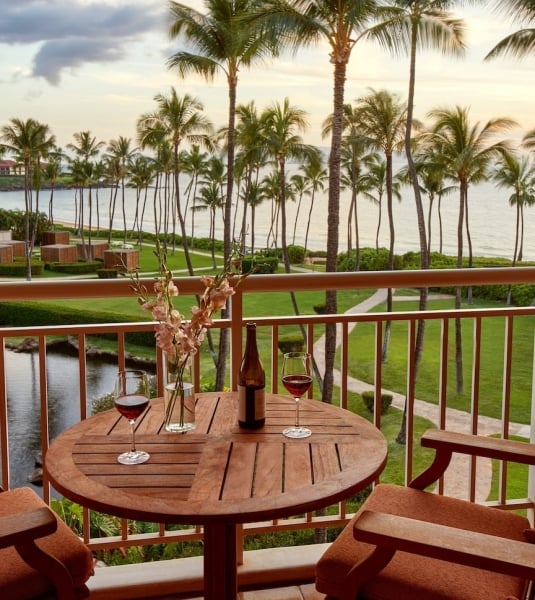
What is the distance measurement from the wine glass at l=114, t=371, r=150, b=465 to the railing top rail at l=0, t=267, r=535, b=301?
1.76ft

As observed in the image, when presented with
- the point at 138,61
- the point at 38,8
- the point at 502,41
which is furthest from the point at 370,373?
the point at 38,8

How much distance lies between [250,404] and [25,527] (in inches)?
24.5

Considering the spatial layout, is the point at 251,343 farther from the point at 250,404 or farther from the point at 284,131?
the point at 284,131

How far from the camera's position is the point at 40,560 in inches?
57.6

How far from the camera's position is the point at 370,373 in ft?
92.9

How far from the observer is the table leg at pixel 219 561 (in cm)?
159

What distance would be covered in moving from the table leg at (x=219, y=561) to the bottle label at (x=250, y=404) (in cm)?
28

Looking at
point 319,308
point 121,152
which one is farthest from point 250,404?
point 121,152

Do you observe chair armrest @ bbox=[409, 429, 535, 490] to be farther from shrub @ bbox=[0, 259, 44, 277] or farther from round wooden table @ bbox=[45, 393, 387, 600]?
shrub @ bbox=[0, 259, 44, 277]

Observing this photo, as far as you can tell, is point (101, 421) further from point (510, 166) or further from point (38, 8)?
point (38, 8)

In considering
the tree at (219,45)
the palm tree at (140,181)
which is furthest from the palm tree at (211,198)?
the tree at (219,45)

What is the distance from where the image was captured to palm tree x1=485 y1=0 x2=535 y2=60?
2131 centimetres

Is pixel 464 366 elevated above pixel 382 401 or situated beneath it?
situated beneath

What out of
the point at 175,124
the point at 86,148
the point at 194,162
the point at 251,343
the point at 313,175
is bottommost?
the point at 251,343
